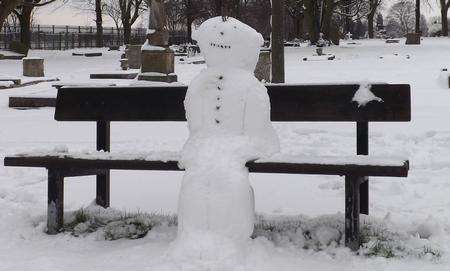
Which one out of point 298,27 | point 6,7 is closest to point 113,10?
point 298,27

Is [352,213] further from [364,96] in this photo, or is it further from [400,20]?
[400,20]

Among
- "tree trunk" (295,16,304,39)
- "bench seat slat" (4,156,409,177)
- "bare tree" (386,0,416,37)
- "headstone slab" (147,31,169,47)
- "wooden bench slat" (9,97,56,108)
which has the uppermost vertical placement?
"bare tree" (386,0,416,37)

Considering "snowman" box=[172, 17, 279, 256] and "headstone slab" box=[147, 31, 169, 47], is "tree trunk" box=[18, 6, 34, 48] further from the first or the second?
"snowman" box=[172, 17, 279, 256]

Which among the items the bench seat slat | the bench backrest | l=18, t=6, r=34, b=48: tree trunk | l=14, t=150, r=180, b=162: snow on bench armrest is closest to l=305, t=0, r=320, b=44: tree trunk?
l=18, t=6, r=34, b=48: tree trunk

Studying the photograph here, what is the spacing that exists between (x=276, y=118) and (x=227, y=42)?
3.31 feet

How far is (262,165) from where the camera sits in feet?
13.0

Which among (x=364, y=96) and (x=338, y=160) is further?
(x=364, y=96)

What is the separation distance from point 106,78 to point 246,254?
1504 centimetres

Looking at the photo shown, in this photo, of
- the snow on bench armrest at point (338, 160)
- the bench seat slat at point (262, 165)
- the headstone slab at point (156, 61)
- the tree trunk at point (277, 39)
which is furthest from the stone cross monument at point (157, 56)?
the snow on bench armrest at point (338, 160)

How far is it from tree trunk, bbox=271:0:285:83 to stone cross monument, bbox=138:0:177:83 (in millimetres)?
5545

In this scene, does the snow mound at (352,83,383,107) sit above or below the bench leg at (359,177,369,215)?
above

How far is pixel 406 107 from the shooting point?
4.51 m

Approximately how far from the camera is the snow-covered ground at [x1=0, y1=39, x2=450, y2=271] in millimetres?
3854

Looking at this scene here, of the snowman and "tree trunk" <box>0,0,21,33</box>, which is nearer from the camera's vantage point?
the snowman
